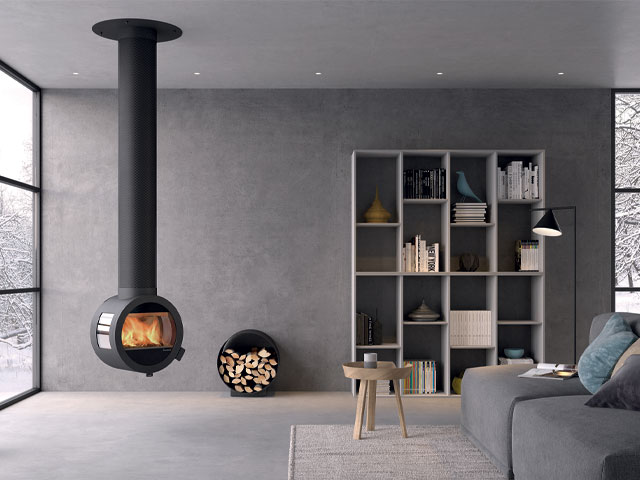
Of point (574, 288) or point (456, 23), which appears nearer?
point (456, 23)

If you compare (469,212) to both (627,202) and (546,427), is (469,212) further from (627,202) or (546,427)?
(546,427)

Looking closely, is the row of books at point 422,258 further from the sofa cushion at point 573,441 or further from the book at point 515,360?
the sofa cushion at point 573,441

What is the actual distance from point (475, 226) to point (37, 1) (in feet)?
13.4

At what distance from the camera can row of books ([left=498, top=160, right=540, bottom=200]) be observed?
6.23 meters

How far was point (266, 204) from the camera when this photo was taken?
652cm

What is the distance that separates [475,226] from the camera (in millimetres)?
6332

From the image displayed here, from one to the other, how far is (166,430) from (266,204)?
7.93 ft

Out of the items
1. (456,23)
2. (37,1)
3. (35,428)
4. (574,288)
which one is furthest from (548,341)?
(37,1)

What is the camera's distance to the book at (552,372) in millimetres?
4250

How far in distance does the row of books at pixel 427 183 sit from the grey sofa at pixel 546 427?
6.71ft

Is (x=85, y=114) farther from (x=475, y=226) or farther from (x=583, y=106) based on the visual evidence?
(x=583, y=106)

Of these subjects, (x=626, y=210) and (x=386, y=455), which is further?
(x=626, y=210)

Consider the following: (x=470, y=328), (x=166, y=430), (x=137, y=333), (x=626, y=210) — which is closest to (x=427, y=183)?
(x=470, y=328)

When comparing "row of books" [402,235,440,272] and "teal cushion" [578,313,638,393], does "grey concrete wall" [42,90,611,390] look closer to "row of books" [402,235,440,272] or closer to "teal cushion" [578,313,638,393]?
"row of books" [402,235,440,272]
